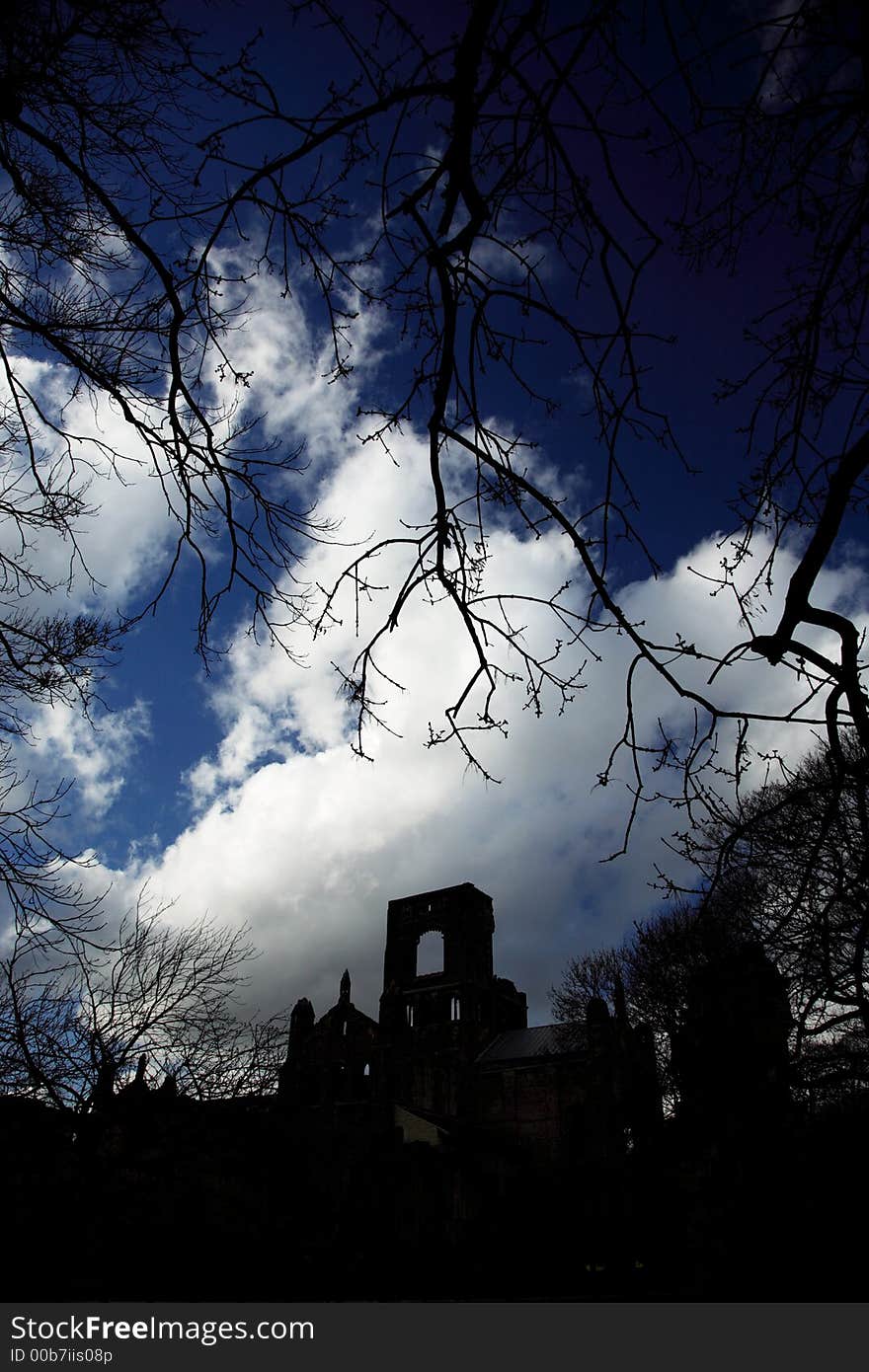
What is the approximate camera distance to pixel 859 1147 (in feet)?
47.5

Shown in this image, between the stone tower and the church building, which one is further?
the stone tower

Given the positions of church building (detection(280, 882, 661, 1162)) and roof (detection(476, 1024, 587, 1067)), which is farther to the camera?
roof (detection(476, 1024, 587, 1067))

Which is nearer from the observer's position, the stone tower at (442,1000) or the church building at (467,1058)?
the church building at (467,1058)

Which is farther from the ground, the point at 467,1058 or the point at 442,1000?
the point at 442,1000

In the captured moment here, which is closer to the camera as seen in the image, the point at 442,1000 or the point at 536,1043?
the point at 536,1043

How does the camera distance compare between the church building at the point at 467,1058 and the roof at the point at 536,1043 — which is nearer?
the church building at the point at 467,1058

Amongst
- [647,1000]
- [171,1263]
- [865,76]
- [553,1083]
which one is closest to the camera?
[865,76]

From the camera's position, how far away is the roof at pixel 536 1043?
128 ft

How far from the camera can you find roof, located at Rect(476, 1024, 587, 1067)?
128 feet

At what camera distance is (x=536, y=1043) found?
43.2 m

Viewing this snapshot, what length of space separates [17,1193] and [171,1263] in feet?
12.2
